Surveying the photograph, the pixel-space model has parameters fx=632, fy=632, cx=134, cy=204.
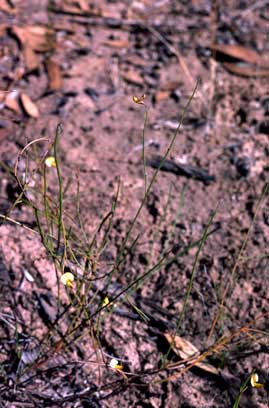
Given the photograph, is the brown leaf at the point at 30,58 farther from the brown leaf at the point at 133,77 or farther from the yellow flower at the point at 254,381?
the yellow flower at the point at 254,381

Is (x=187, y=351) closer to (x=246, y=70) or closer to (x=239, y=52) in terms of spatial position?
(x=246, y=70)

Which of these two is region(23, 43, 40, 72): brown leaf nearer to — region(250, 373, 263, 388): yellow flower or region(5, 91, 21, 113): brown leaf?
region(5, 91, 21, 113): brown leaf

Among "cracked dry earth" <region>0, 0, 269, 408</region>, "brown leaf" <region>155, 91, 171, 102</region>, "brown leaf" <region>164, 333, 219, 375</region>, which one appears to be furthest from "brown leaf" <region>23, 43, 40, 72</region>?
"brown leaf" <region>164, 333, 219, 375</region>

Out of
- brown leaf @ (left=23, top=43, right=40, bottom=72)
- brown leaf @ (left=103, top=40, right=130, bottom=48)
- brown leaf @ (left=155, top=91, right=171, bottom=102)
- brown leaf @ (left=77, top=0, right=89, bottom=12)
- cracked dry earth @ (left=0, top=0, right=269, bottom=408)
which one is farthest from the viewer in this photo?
→ brown leaf @ (left=77, top=0, right=89, bottom=12)

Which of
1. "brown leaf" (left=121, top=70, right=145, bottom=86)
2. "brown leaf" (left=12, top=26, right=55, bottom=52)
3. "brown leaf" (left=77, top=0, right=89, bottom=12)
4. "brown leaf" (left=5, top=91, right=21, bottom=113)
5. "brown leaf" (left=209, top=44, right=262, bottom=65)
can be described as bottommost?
"brown leaf" (left=5, top=91, right=21, bottom=113)

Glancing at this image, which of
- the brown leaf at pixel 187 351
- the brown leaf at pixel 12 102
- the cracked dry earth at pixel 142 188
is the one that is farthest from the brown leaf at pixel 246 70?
the brown leaf at pixel 187 351

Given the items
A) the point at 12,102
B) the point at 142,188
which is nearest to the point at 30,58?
the point at 12,102

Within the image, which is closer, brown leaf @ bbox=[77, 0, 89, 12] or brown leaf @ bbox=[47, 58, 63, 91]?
brown leaf @ bbox=[47, 58, 63, 91]
